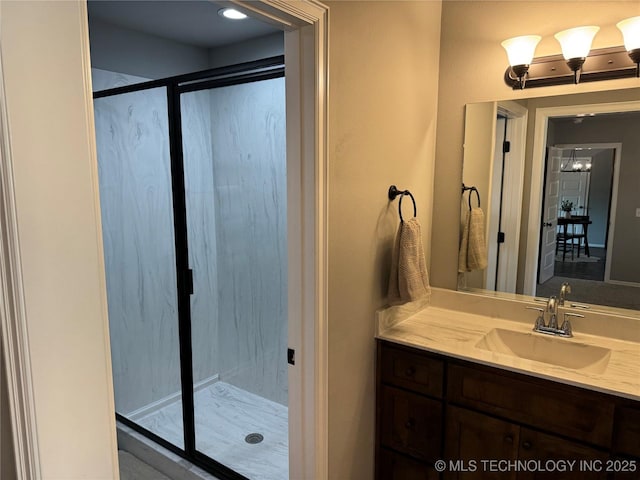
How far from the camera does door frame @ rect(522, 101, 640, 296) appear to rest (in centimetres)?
185

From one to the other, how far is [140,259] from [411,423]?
1958 mm

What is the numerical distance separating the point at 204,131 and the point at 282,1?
1.77 meters

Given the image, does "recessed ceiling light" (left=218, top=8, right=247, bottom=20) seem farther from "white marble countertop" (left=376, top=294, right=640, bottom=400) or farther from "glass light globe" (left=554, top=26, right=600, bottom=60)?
"white marble countertop" (left=376, top=294, right=640, bottom=400)

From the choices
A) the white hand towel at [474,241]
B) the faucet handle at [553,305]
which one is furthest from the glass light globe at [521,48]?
the faucet handle at [553,305]

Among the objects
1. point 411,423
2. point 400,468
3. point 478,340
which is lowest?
point 400,468

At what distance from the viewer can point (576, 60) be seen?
1.79 meters

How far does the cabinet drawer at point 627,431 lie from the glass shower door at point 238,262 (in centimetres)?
175

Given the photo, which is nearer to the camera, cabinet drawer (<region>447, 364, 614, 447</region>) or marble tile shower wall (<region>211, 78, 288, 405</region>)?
cabinet drawer (<region>447, 364, 614, 447</region>)

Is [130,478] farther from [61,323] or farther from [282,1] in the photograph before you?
[282,1]

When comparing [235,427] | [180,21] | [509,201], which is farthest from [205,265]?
[509,201]

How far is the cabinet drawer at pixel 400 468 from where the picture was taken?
189 cm

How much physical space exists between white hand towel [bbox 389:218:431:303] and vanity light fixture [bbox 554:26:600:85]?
896 mm

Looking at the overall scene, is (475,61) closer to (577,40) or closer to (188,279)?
(577,40)

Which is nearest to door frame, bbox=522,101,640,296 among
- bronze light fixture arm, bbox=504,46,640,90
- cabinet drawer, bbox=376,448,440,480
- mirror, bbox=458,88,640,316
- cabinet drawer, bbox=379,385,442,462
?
mirror, bbox=458,88,640,316
